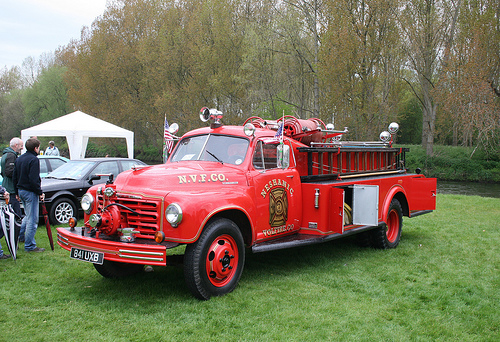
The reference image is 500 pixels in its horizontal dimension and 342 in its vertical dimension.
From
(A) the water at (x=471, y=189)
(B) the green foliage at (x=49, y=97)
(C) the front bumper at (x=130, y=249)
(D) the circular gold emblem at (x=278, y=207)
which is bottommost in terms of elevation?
(A) the water at (x=471, y=189)

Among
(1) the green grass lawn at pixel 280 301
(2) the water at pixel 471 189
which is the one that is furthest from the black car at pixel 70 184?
(2) the water at pixel 471 189

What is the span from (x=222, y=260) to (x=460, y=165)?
1179 inches

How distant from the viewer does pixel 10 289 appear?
5527 mm

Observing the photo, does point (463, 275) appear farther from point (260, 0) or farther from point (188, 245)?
point (260, 0)

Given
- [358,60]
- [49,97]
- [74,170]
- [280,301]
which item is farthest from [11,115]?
[280,301]

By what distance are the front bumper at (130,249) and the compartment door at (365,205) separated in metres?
3.46

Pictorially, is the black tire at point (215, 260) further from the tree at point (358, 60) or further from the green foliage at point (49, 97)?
the green foliage at point (49, 97)

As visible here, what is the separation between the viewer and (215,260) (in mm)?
5172

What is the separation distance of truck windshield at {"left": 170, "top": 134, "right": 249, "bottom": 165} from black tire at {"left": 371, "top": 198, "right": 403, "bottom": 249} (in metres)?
3.50

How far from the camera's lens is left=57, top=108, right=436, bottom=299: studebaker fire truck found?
16.2ft

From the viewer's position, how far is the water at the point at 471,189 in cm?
2269

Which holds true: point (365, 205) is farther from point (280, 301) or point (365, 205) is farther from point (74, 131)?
point (74, 131)

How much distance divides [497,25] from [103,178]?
2353cm

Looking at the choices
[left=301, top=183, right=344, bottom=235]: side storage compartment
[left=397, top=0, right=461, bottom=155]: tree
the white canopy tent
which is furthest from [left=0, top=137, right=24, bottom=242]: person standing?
[left=397, top=0, right=461, bottom=155]: tree
